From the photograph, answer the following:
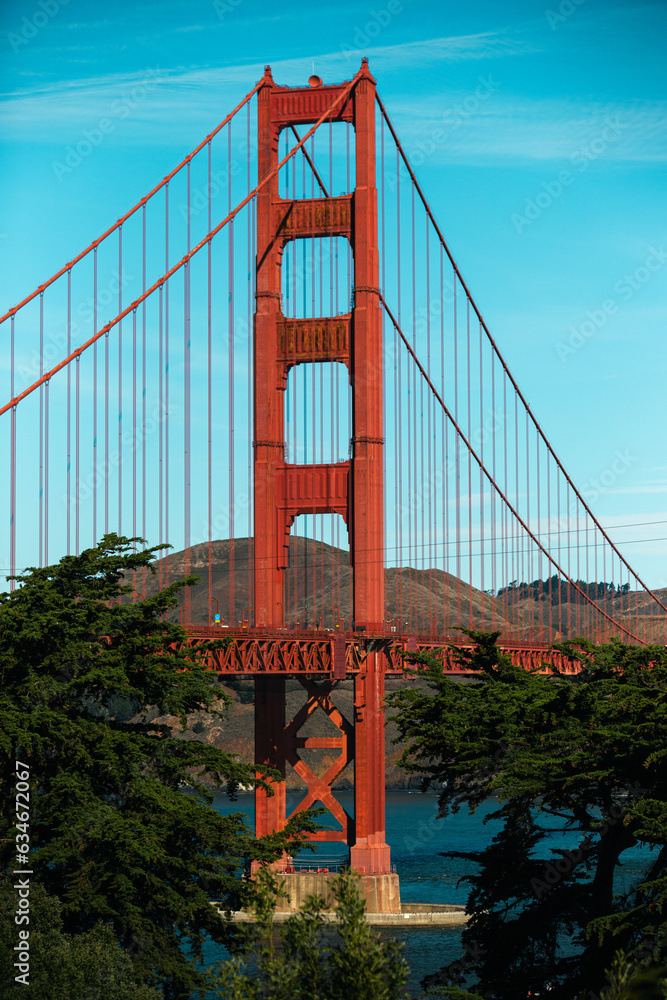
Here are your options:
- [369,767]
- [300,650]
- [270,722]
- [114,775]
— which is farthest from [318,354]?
[114,775]

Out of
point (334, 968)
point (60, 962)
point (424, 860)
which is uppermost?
point (334, 968)

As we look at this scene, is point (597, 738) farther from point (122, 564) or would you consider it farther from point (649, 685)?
point (122, 564)

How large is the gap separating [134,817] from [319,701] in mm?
29937

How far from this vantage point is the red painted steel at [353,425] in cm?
5603

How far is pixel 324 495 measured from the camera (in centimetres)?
5756

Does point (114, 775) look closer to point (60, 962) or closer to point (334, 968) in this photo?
point (60, 962)

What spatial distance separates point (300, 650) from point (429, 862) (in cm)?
2493

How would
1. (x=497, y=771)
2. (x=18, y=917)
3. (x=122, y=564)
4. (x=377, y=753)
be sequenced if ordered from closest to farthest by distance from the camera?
(x=18, y=917)
(x=497, y=771)
(x=122, y=564)
(x=377, y=753)

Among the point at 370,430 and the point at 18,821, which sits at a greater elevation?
the point at 370,430

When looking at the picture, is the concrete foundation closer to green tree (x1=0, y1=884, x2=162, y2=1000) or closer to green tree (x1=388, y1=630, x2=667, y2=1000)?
green tree (x1=388, y1=630, x2=667, y2=1000)

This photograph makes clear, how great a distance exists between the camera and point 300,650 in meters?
54.4

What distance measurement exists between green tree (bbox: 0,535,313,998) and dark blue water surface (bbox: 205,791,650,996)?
562 centimetres

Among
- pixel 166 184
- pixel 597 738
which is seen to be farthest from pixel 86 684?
pixel 166 184

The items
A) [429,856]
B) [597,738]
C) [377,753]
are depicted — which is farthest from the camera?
[429,856]
